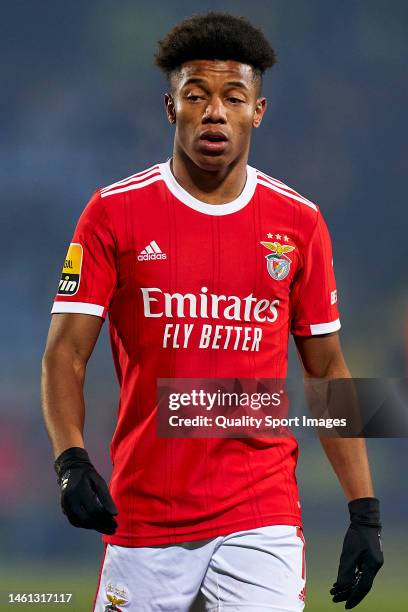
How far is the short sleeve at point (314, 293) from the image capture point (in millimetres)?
4246

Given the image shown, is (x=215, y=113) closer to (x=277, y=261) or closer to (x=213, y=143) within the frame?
(x=213, y=143)

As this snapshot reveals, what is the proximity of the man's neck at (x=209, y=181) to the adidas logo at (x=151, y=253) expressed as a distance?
27cm

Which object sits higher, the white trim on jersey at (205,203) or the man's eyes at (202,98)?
the man's eyes at (202,98)

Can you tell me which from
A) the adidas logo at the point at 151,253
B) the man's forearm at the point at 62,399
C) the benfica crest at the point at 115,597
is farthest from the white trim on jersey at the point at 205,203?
the benfica crest at the point at 115,597

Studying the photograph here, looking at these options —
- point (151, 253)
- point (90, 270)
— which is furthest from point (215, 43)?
point (90, 270)

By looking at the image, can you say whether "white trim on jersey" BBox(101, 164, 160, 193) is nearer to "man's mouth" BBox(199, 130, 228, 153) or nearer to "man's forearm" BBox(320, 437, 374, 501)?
"man's mouth" BBox(199, 130, 228, 153)

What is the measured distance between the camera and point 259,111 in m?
4.29

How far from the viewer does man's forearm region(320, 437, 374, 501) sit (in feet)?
Answer: 13.9

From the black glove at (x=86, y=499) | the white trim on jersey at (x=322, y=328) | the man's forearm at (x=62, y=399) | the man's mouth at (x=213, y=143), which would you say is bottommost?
the black glove at (x=86, y=499)

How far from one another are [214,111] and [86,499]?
1414 mm

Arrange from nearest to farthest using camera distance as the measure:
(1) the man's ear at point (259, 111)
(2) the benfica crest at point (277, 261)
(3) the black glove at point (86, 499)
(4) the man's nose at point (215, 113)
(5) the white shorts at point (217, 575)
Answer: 1. (3) the black glove at point (86, 499)
2. (5) the white shorts at point (217, 575)
3. (4) the man's nose at point (215, 113)
4. (2) the benfica crest at point (277, 261)
5. (1) the man's ear at point (259, 111)

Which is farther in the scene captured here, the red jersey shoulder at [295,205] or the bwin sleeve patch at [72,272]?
the red jersey shoulder at [295,205]

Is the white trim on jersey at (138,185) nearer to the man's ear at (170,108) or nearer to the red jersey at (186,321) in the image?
the red jersey at (186,321)

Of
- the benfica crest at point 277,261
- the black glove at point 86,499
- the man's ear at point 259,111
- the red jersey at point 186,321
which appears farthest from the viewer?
the man's ear at point 259,111
